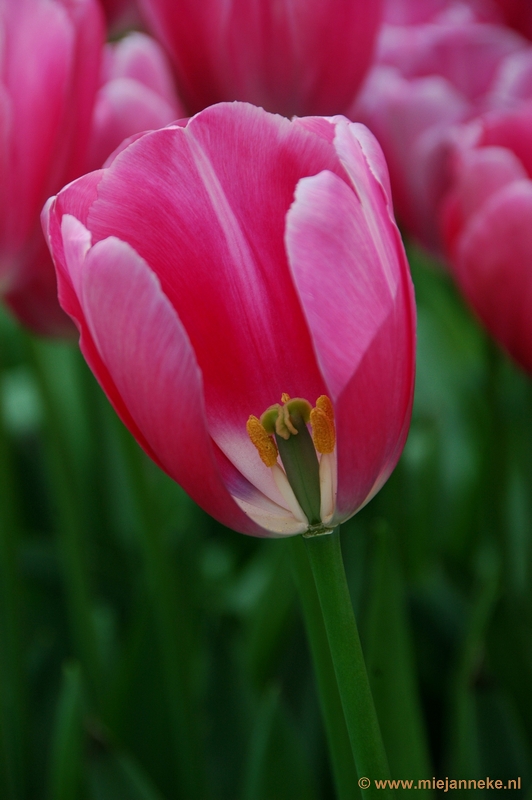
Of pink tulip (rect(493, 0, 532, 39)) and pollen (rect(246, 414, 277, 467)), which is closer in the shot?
pollen (rect(246, 414, 277, 467))

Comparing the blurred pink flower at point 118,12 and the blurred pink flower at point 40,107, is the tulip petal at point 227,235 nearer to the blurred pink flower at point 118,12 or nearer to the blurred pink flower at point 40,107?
the blurred pink flower at point 40,107

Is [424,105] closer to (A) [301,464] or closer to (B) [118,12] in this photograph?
(B) [118,12]

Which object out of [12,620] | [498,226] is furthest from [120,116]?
[12,620]

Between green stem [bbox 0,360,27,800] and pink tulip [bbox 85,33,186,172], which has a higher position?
pink tulip [bbox 85,33,186,172]

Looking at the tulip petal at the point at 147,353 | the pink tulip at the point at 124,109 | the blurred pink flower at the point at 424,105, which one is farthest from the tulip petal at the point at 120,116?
the tulip petal at the point at 147,353

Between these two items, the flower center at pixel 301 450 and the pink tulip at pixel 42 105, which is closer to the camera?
the flower center at pixel 301 450

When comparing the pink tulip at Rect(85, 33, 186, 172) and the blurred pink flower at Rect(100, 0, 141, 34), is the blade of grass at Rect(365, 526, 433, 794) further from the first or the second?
the blurred pink flower at Rect(100, 0, 141, 34)

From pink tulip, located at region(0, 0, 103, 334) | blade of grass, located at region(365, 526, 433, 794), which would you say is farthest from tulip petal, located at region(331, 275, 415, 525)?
pink tulip, located at region(0, 0, 103, 334)
